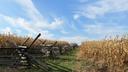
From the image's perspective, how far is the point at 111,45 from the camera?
53.5ft

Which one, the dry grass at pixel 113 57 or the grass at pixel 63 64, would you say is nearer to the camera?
the dry grass at pixel 113 57

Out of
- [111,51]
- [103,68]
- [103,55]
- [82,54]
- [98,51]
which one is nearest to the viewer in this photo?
[103,68]

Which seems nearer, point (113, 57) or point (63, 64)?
point (113, 57)

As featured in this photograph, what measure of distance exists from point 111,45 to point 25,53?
14.9ft

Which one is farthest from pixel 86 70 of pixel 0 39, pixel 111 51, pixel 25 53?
pixel 0 39

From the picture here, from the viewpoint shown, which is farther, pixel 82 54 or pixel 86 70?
pixel 82 54

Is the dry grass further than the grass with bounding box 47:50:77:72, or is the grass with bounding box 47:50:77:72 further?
the grass with bounding box 47:50:77:72

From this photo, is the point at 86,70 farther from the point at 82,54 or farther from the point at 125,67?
the point at 82,54

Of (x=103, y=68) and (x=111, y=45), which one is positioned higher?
(x=111, y=45)

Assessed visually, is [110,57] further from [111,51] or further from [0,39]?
[0,39]

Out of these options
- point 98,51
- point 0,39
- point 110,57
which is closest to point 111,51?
point 110,57

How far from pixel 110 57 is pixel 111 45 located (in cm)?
114

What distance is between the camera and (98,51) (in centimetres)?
1875

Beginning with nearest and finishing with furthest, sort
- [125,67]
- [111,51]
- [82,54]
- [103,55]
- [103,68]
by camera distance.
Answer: [125,67] → [103,68] → [111,51] → [103,55] → [82,54]
